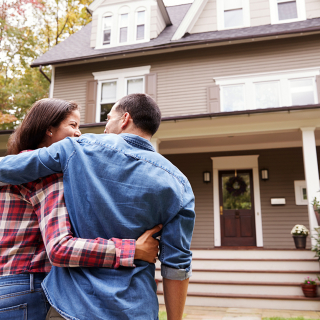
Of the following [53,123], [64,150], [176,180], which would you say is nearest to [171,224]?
[176,180]

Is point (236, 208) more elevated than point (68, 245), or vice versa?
point (236, 208)

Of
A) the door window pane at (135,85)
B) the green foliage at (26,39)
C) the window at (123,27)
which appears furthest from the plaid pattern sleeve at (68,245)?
the green foliage at (26,39)

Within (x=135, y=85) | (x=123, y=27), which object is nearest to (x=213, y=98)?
(x=135, y=85)

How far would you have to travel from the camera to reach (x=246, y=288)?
549 cm

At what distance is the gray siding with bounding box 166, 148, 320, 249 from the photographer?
8.05 meters

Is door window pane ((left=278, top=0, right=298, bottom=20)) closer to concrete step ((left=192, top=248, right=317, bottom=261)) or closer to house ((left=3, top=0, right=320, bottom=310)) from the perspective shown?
house ((left=3, top=0, right=320, bottom=310))

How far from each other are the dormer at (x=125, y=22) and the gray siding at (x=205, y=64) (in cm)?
93

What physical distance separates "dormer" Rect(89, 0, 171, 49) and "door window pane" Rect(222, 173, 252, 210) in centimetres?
516

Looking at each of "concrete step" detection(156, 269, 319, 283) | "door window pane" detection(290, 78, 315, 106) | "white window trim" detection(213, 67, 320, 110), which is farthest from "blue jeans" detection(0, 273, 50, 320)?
"door window pane" detection(290, 78, 315, 106)

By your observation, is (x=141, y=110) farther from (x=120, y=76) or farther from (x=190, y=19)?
(x=190, y=19)

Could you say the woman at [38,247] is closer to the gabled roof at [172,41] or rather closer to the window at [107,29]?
the gabled roof at [172,41]

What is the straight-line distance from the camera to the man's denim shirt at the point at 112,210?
95 cm

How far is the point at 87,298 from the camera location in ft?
3.07

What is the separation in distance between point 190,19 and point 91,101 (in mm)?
3930
